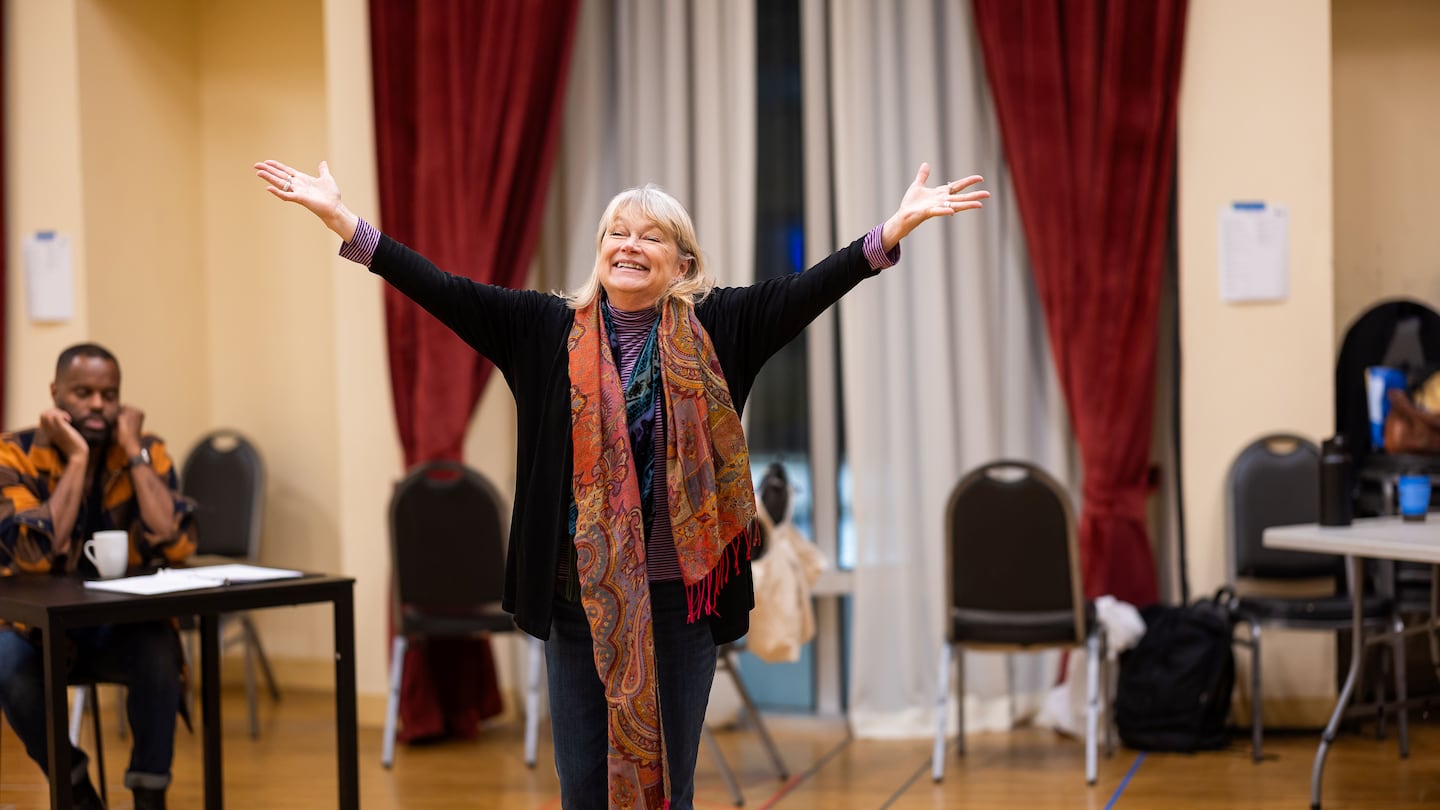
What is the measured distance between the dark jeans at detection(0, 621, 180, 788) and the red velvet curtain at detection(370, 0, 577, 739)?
1502mm

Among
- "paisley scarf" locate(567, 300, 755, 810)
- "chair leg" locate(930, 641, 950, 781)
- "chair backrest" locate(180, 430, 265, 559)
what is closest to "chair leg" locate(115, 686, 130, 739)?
"chair backrest" locate(180, 430, 265, 559)

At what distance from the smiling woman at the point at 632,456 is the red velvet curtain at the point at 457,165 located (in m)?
2.64

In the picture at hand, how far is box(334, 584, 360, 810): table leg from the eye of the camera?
3311 millimetres

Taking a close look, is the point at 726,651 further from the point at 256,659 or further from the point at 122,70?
the point at 122,70

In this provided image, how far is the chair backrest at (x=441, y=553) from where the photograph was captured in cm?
462

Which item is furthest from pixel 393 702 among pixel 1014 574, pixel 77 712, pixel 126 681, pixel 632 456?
pixel 632 456

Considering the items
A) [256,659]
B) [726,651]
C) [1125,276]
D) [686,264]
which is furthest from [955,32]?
[256,659]

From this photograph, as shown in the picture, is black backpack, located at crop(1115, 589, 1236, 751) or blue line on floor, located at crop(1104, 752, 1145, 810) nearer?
blue line on floor, located at crop(1104, 752, 1145, 810)

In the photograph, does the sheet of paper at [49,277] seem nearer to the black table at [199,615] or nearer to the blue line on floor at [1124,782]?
the black table at [199,615]

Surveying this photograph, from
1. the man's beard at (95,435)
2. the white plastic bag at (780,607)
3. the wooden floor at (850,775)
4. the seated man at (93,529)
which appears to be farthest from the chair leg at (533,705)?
the man's beard at (95,435)

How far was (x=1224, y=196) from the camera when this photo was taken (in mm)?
4684

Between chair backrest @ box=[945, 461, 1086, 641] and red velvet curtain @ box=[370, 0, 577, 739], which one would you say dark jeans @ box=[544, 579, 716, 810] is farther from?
red velvet curtain @ box=[370, 0, 577, 739]

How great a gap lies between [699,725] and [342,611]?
1311 mm

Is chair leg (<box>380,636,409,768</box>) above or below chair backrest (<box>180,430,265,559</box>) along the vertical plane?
below
